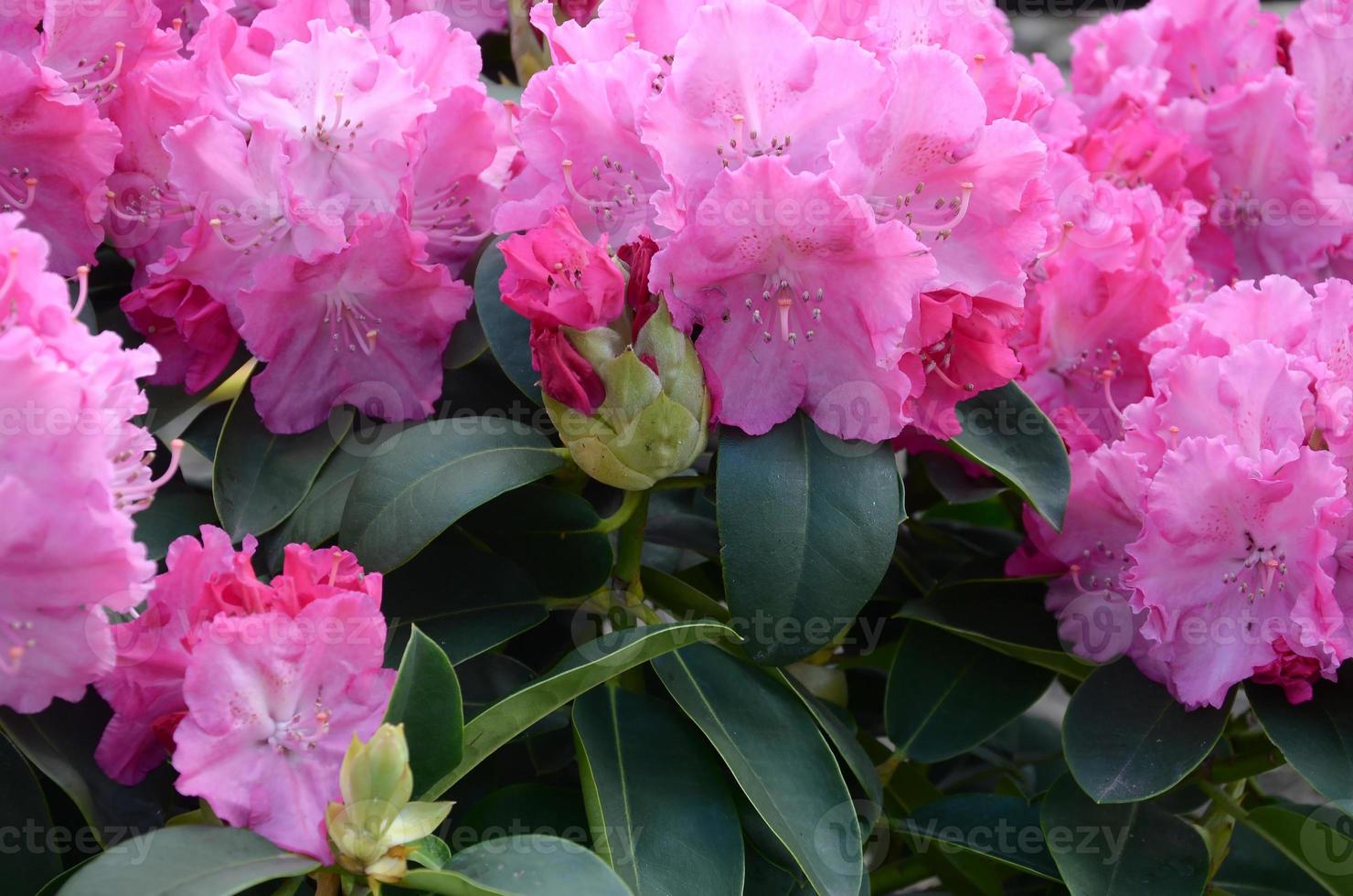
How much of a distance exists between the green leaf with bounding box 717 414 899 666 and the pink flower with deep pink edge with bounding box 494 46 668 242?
156 mm

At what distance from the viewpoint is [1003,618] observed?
969mm

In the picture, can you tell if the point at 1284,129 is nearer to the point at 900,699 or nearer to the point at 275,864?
the point at 900,699

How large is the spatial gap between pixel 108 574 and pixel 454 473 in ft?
0.77

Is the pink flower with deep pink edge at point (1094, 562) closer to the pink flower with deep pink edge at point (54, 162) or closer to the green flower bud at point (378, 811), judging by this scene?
the green flower bud at point (378, 811)

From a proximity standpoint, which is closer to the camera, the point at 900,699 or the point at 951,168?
the point at 951,168

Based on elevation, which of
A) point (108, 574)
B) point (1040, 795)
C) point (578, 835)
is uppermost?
point (108, 574)

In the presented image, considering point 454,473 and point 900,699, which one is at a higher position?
point 454,473

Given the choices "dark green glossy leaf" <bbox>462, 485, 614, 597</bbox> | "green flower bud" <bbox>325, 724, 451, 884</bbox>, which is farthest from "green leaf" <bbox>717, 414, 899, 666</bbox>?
"green flower bud" <bbox>325, 724, 451, 884</bbox>

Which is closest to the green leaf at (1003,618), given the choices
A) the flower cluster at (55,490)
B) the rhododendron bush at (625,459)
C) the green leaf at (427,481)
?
the rhododendron bush at (625,459)

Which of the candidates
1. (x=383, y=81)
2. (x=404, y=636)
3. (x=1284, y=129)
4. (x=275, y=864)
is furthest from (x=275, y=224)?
(x=1284, y=129)

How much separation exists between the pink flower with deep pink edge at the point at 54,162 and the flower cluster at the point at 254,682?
274 millimetres

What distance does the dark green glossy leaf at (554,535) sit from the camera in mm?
877

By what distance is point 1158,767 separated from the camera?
2.81 ft

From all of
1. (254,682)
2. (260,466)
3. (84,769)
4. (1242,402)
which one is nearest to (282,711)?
(254,682)
